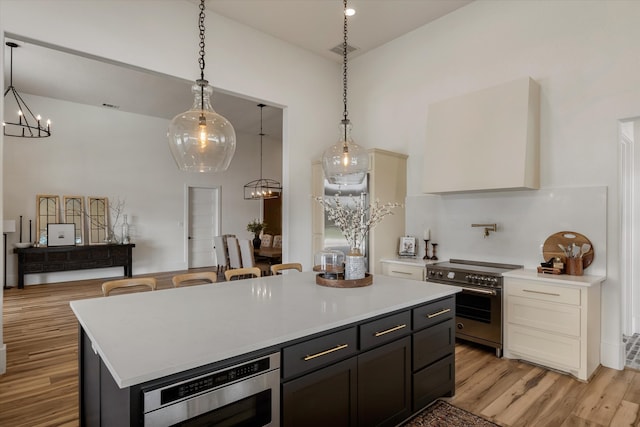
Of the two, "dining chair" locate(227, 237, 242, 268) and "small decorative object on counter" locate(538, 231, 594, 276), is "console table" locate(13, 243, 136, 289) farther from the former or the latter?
"small decorative object on counter" locate(538, 231, 594, 276)

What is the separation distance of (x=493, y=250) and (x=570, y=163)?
3.79 ft

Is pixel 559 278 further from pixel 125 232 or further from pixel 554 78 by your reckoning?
pixel 125 232

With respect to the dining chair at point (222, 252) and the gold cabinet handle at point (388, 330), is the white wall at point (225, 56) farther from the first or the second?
the gold cabinet handle at point (388, 330)

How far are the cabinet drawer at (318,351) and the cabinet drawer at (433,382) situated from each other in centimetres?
72

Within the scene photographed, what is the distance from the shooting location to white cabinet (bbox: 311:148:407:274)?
4.39 m

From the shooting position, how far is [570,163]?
3.40m

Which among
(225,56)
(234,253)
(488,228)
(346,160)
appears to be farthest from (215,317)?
(234,253)

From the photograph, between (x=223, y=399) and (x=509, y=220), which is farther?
(x=509, y=220)

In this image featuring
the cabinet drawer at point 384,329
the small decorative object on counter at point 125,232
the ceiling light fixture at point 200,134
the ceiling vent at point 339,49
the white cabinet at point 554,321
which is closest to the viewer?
the cabinet drawer at point 384,329

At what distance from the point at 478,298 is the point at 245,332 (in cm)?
279

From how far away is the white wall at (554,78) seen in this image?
3.13m

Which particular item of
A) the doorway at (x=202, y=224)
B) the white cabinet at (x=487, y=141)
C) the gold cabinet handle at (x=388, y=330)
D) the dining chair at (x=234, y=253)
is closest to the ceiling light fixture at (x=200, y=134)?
the gold cabinet handle at (x=388, y=330)

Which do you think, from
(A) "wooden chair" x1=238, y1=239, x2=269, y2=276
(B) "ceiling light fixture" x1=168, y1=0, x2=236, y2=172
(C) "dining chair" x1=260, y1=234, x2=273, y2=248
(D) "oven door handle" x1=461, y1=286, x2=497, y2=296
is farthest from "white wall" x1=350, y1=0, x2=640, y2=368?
(C) "dining chair" x1=260, y1=234, x2=273, y2=248

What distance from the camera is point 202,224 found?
9023 mm
